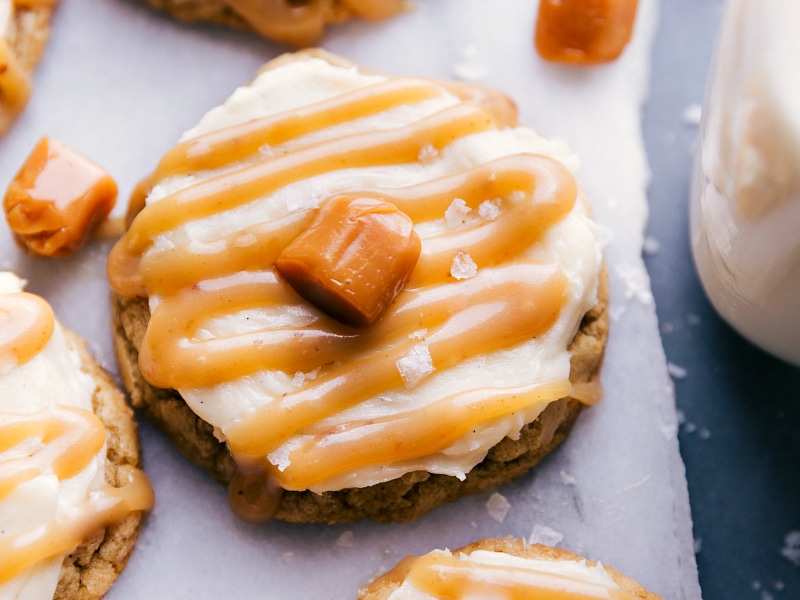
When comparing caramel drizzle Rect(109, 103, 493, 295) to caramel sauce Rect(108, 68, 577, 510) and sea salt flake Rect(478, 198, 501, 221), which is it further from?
sea salt flake Rect(478, 198, 501, 221)

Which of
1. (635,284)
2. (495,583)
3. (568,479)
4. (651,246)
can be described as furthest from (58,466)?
(651,246)

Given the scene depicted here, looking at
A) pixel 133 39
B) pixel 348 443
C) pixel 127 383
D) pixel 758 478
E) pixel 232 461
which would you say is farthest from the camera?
pixel 133 39

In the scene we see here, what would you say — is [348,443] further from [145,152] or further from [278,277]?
[145,152]

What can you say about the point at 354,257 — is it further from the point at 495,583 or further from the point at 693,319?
the point at 693,319

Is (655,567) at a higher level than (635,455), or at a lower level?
lower

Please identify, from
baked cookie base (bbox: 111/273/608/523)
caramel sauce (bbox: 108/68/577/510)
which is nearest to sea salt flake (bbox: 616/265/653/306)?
baked cookie base (bbox: 111/273/608/523)

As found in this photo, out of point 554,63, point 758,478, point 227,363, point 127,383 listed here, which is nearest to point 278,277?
point 227,363
